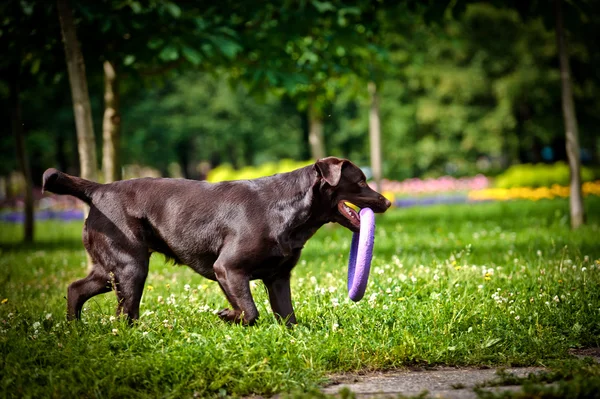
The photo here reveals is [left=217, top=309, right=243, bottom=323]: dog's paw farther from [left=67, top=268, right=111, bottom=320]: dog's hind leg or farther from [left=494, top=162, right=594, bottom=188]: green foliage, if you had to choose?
[left=494, top=162, right=594, bottom=188]: green foliage

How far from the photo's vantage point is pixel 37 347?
4.49 metres

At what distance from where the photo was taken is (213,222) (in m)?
5.16

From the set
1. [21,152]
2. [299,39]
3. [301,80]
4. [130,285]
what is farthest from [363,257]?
[21,152]

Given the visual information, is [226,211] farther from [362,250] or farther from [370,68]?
[370,68]

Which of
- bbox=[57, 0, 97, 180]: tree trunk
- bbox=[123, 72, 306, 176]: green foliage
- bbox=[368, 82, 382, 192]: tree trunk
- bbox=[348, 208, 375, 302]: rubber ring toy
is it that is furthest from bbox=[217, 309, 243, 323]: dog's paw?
bbox=[123, 72, 306, 176]: green foliage

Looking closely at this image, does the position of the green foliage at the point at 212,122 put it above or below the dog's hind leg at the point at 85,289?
above

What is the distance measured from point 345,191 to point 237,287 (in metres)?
1.06

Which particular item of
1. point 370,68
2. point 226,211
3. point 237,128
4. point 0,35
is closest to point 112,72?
point 0,35

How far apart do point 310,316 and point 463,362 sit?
50.1 inches

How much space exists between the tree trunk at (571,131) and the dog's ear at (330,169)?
7.20 m

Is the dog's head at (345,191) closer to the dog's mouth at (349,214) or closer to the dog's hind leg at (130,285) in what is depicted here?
the dog's mouth at (349,214)

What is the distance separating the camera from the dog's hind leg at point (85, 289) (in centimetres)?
519

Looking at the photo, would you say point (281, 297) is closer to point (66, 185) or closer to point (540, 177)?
→ point (66, 185)

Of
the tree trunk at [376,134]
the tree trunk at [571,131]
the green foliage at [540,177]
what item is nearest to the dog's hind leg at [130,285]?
the tree trunk at [571,131]
